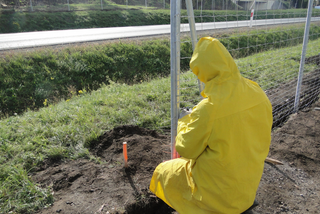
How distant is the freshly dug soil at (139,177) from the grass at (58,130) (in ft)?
0.53

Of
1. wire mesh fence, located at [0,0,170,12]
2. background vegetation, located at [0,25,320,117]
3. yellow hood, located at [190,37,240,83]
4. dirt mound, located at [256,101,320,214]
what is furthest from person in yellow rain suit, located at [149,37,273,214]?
wire mesh fence, located at [0,0,170,12]

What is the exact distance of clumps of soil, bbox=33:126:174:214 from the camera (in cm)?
230

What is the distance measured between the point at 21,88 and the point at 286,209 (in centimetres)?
773

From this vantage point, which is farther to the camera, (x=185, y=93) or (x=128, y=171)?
(x=185, y=93)

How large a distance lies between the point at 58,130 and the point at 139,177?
1554 mm

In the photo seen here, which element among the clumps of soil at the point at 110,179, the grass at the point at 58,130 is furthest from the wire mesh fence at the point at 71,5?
the clumps of soil at the point at 110,179

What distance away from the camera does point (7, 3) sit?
15.7 meters

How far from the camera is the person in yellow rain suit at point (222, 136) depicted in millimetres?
1491

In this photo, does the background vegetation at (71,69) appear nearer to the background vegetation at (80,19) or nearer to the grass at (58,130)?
the grass at (58,130)

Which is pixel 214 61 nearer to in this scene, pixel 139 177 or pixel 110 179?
pixel 139 177

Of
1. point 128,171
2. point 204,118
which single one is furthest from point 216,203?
point 128,171

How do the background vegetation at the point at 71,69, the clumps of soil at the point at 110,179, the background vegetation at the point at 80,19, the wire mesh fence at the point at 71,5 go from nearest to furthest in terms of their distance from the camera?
the clumps of soil at the point at 110,179, the background vegetation at the point at 71,69, the background vegetation at the point at 80,19, the wire mesh fence at the point at 71,5

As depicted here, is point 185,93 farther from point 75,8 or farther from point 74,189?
point 75,8

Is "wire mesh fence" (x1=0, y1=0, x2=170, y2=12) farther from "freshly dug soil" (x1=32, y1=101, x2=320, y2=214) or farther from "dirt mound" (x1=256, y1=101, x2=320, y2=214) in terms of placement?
"dirt mound" (x1=256, y1=101, x2=320, y2=214)
